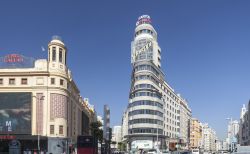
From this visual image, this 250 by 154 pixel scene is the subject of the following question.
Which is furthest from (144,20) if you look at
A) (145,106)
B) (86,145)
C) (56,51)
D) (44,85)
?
(86,145)

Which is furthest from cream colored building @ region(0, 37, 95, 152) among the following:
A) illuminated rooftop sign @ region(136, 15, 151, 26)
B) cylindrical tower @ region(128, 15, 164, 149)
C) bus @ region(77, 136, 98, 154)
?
illuminated rooftop sign @ region(136, 15, 151, 26)

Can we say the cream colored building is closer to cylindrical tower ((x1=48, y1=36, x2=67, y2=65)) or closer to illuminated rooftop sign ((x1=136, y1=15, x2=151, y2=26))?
cylindrical tower ((x1=48, y1=36, x2=67, y2=65))

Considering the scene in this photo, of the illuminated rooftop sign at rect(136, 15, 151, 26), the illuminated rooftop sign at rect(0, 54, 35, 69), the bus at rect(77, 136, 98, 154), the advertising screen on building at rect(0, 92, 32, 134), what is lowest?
the bus at rect(77, 136, 98, 154)

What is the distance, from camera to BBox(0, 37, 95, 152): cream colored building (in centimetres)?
8838

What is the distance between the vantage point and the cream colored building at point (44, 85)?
88375 mm

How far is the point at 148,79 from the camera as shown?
139 metres

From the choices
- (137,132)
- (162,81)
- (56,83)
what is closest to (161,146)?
(137,132)

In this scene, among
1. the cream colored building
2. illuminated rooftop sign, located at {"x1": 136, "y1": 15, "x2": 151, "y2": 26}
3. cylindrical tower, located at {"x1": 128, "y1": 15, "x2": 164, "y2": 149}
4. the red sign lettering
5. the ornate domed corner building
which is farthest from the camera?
illuminated rooftop sign, located at {"x1": 136, "y1": 15, "x2": 151, "y2": 26}

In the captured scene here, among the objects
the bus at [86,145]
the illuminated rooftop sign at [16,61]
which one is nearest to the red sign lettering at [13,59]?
the illuminated rooftop sign at [16,61]

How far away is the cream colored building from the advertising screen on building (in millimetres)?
704

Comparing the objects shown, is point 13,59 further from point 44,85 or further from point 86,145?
point 86,145

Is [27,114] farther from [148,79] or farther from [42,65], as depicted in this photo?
[148,79]

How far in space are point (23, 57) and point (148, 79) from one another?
55131 mm

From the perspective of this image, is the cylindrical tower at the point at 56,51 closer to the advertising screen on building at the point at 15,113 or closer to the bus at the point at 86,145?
the advertising screen on building at the point at 15,113
